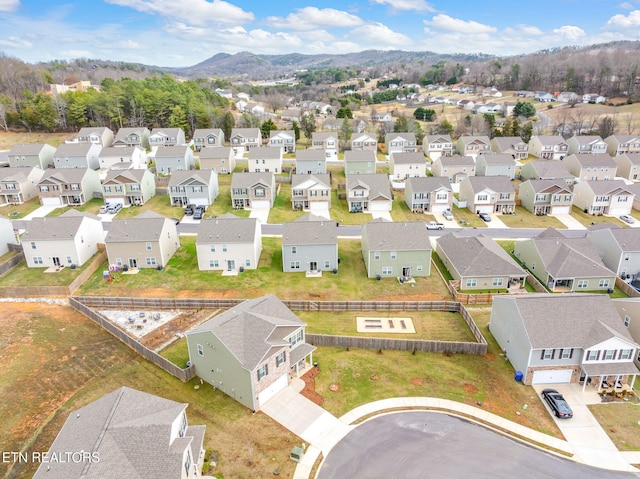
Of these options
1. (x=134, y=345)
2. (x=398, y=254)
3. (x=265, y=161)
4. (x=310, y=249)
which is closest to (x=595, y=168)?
(x=398, y=254)

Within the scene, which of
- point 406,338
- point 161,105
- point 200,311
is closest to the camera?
point 406,338

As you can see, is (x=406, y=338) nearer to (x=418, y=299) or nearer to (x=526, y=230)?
(x=418, y=299)

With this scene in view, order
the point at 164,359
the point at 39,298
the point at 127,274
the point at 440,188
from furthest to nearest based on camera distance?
the point at 440,188, the point at 127,274, the point at 39,298, the point at 164,359

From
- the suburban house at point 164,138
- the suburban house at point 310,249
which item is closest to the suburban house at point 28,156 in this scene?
the suburban house at point 164,138

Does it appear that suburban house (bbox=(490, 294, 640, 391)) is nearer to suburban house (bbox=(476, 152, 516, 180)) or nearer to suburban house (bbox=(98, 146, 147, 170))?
suburban house (bbox=(476, 152, 516, 180))

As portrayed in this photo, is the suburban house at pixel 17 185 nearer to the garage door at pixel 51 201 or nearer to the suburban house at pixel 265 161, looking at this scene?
the garage door at pixel 51 201

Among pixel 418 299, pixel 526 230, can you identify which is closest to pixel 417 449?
pixel 418 299
